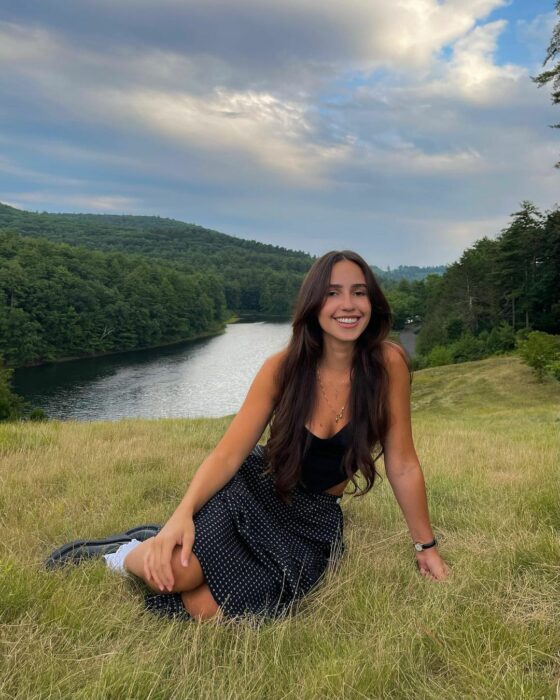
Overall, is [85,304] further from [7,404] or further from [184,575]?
[184,575]

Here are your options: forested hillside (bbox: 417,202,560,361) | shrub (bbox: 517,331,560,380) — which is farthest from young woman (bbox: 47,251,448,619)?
forested hillside (bbox: 417,202,560,361)

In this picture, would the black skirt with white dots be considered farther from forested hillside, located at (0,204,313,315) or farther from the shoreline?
forested hillside, located at (0,204,313,315)

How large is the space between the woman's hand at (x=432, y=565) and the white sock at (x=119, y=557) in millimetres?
1295

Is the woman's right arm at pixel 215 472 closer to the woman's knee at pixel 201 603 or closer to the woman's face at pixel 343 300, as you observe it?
the woman's knee at pixel 201 603

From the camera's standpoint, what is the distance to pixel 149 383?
129 ft

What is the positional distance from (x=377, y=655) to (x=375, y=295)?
1426 millimetres

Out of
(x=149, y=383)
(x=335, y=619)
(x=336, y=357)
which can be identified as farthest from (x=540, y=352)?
(x=149, y=383)

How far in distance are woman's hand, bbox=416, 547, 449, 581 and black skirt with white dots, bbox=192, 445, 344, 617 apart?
14.5 inches

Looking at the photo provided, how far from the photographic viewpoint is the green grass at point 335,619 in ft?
4.99

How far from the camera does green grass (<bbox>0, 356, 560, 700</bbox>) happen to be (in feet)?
4.99

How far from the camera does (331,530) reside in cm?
255

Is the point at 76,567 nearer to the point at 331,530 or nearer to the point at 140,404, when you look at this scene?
the point at 331,530

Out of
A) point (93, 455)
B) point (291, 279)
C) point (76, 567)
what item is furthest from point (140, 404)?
point (291, 279)

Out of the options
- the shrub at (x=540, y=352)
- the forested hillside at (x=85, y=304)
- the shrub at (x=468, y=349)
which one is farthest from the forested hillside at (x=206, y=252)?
the shrub at (x=540, y=352)
